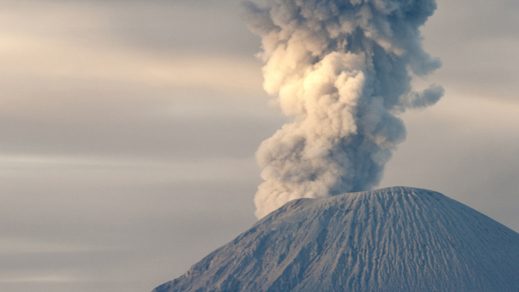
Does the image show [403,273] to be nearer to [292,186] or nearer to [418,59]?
[292,186]

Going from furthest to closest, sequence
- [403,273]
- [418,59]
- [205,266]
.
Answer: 1. [418,59]
2. [205,266]
3. [403,273]

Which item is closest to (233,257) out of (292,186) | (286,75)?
(292,186)

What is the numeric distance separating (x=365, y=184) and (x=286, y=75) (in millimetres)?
15764

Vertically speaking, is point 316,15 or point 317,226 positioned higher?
point 316,15

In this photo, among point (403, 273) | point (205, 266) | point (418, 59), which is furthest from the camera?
point (418, 59)

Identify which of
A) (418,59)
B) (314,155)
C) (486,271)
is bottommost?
(486,271)

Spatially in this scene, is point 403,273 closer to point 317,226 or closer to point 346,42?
point 317,226

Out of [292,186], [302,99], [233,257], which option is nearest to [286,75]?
[302,99]

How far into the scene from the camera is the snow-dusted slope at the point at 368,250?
130m

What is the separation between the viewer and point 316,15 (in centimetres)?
14575

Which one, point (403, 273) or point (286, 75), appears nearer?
point (403, 273)

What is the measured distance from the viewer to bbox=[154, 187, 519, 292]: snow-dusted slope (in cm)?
13025

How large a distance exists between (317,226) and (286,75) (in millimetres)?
20039

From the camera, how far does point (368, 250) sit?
13388cm
